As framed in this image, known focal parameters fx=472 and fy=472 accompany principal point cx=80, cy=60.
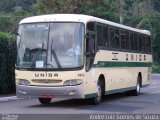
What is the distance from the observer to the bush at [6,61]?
2270cm

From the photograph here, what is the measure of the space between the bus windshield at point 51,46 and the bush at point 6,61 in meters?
5.68

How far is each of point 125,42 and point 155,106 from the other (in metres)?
4.93

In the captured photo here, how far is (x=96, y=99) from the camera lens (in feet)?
59.3

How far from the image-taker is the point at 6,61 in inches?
907

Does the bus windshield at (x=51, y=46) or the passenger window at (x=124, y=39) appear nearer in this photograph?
the bus windshield at (x=51, y=46)

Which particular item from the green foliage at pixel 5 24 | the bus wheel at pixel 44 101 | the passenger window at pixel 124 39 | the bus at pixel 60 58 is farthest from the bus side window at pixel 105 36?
the green foliage at pixel 5 24

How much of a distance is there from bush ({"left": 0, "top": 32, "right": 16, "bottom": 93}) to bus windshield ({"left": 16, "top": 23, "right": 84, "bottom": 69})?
224 inches

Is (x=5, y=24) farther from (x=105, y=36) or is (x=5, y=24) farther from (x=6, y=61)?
(x=105, y=36)

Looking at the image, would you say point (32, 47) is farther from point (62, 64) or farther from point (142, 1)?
point (142, 1)

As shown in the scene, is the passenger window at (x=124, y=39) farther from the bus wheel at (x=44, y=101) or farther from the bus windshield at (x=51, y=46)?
the bus windshield at (x=51, y=46)

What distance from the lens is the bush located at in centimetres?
2270

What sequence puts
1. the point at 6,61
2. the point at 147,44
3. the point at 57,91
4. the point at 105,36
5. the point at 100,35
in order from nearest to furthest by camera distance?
the point at 57,91, the point at 100,35, the point at 105,36, the point at 6,61, the point at 147,44

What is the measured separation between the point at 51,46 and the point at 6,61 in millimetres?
6855

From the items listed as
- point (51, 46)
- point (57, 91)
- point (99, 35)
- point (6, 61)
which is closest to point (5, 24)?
point (6, 61)
